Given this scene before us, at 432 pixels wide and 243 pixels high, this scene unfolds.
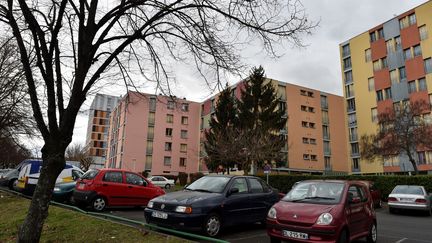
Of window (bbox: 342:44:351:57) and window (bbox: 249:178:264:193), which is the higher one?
window (bbox: 342:44:351:57)

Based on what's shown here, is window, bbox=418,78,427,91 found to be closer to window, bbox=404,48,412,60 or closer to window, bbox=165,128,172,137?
window, bbox=404,48,412,60

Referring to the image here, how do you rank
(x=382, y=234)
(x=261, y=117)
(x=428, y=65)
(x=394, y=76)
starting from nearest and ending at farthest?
(x=382, y=234) < (x=428, y=65) < (x=261, y=117) < (x=394, y=76)

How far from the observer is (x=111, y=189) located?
41.6ft

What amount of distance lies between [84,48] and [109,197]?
24.9 feet

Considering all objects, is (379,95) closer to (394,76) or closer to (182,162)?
(394,76)

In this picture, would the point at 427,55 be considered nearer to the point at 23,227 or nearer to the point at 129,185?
the point at 129,185

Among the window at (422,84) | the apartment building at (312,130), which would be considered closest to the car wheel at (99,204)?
the apartment building at (312,130)

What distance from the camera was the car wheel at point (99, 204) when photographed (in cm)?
1218

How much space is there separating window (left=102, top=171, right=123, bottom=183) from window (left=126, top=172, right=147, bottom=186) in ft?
1.04

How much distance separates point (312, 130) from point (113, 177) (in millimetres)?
46354

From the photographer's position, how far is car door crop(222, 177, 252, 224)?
28.0 feet

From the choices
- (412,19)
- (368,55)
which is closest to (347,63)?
(368,55)

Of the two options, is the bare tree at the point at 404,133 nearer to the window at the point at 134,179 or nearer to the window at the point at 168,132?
the window at the point at 134,179

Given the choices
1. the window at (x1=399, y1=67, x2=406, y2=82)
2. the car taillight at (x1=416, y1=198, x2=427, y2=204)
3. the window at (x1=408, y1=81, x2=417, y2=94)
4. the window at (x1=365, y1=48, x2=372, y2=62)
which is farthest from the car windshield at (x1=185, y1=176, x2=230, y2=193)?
the window at (x1=365, y1=48, x2=372, y2=62)
